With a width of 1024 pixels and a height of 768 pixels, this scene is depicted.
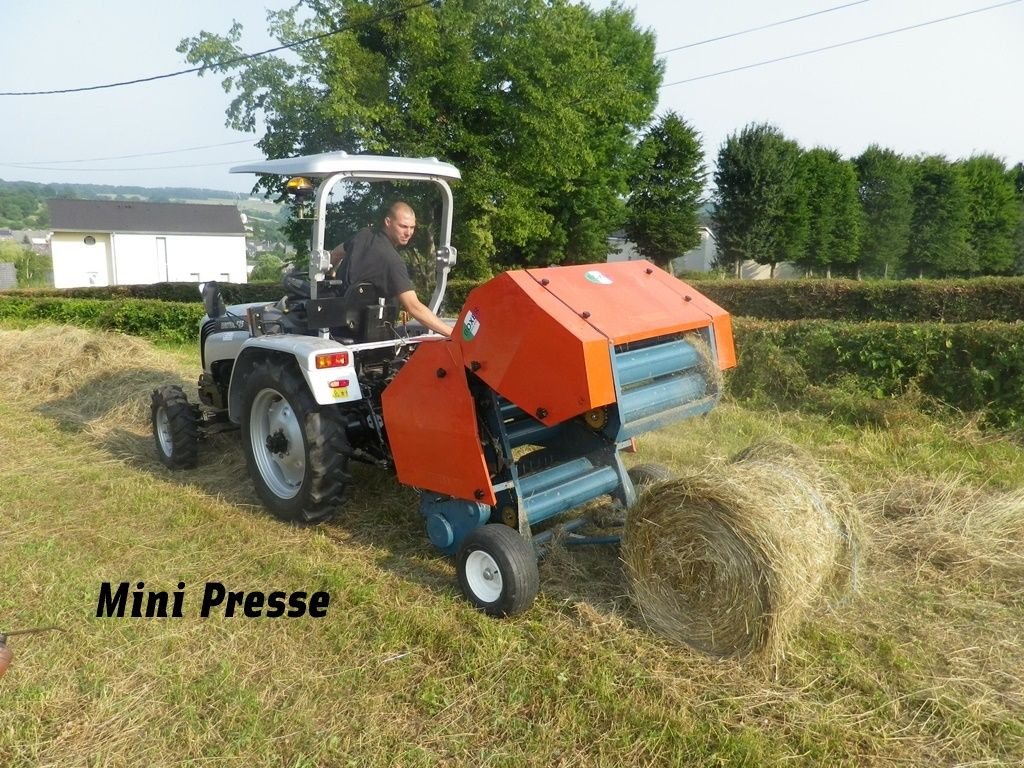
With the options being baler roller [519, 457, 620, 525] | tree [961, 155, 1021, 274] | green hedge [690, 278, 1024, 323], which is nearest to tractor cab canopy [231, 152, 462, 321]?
baler roller [519, 457, 620, 525]

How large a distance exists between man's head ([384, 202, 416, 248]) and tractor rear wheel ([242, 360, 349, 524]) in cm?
101

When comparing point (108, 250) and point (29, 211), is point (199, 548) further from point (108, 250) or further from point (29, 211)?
point (29, 211)

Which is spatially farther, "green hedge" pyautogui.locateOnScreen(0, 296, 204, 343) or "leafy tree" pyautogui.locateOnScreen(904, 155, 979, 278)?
"leafy tree" pyautogui.locateOnScreen(904, 155, 979, 278)

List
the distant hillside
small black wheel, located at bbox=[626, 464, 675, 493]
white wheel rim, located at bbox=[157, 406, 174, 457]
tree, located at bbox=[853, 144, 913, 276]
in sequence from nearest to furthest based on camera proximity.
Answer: small black wheel, located at bbox=[626, 464, 675, 493], white wheel rim, located at bbox=[157, 406, 174, 457], tree, located at bbox=[853, 144, 913, 276], the distant hillside

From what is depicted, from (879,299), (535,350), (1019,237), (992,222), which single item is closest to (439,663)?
(535,350)

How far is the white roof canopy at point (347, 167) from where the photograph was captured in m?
4.59

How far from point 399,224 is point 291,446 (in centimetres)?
152

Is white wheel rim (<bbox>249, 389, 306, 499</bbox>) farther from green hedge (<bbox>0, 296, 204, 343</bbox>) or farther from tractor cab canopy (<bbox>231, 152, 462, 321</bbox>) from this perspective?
green hedge (<bbox>0, 296, 204, 343</bbox>)

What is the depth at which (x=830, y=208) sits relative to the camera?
31578mm

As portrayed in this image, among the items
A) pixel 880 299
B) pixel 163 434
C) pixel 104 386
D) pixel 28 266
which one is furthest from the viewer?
pixel 28 266

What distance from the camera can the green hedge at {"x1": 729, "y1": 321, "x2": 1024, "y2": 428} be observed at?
6.52 metres

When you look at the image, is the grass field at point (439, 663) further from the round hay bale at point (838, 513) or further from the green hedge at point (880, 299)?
the green hedge at point (880, 299)

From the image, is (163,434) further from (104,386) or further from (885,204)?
(885,204)

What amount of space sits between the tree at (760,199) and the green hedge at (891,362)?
2345 cm
